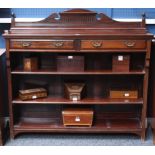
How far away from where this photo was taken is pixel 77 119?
2.60m

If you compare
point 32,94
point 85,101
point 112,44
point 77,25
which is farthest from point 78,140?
point 77,25

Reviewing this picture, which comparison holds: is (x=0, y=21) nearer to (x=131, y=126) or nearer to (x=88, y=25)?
(x=88, y=25)

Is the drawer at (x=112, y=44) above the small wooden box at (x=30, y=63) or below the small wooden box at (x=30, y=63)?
above

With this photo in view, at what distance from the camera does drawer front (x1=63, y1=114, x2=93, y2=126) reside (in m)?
2.60

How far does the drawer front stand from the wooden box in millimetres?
407

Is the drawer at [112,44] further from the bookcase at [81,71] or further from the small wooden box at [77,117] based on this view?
the small wooden box at [77,117]

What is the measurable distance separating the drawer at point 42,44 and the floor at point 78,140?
32.7 inches

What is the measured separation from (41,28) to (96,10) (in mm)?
567

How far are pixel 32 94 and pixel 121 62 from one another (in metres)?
0.81

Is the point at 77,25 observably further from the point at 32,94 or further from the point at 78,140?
the point at 78,140

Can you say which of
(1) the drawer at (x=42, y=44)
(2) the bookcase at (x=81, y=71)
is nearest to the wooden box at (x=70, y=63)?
(2) the bookcase at (x=81, y=71)

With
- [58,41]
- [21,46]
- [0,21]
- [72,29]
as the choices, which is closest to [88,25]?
[72,29]

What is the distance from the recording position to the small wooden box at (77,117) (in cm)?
260

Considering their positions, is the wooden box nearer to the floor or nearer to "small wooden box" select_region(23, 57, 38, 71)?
"small wooden box" select_region(23, 57, 38, 71)
